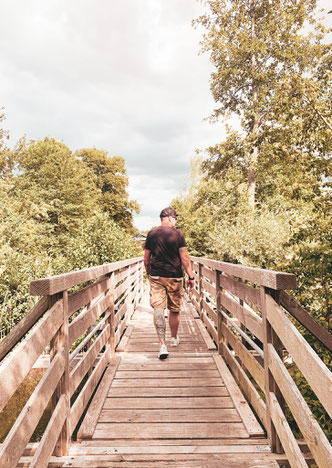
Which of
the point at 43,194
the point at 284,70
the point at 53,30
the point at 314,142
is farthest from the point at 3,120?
the point at 314,142

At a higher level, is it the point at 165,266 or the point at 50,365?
the point at 165,266

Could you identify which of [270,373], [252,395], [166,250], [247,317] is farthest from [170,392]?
[166,250]

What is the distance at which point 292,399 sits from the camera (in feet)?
4.96

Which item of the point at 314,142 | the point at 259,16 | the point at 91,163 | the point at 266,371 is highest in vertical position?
the point at 259,16

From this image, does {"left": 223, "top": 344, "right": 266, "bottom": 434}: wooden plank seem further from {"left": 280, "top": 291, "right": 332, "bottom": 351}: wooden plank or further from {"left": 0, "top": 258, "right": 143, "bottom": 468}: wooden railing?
{"left": 0, "top": 258, "right": 143, "bottom": 468}: wooden railing

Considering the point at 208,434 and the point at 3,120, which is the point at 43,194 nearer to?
the point at 3,120

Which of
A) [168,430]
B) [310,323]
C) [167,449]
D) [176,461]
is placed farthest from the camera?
[168,430]

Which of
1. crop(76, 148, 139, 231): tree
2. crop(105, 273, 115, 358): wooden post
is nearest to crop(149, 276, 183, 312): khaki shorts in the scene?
crop(105, 273, 115, 358): wooden post

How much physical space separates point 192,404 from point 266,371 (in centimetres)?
94

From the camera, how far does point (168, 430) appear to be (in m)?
2.19

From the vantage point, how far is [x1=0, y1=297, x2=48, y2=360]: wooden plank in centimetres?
124

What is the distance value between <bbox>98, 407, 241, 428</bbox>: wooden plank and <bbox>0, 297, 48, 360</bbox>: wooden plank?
50.6 inches

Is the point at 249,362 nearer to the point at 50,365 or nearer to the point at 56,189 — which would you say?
the point at 50,365

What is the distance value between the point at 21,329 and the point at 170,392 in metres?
1.90
